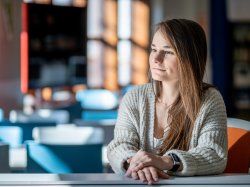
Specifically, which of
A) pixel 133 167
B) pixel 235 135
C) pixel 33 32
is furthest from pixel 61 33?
pixel 133 167

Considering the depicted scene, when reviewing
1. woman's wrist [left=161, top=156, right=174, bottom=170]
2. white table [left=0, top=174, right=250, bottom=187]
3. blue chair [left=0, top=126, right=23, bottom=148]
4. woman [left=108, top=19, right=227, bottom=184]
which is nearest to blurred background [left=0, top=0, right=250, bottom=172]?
blue chair [left=0, top=126, right=23, bottom=148]

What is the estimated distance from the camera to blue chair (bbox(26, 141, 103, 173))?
328cm

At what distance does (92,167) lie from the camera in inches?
134

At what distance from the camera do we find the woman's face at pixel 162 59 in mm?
1929

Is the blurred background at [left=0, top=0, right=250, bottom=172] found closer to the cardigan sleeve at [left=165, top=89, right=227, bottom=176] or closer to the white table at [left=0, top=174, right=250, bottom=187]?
the cardigan sleeve at [left=165, top=89, right=227, bottom=176]

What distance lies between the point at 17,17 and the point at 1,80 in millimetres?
733

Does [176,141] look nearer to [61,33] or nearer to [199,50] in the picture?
[199,50]

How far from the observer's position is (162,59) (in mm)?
1929

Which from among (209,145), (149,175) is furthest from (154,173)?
(209,145)

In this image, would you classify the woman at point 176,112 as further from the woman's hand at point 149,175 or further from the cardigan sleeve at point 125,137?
the woman's hand at point 149,175

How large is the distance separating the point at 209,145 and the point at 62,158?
1540 mm

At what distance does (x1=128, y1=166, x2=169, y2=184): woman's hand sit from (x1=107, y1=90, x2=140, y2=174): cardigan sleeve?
0.19 metres

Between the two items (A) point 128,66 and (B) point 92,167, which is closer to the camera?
(B) point 92,167

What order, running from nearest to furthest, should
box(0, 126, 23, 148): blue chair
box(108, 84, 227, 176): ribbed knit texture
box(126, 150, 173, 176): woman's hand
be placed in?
box(126, 150, 173, 176): woman's hand → box(108, 84, 227, 176): ribbed knit texture → box(0, 126, 23, 148): blue chair
